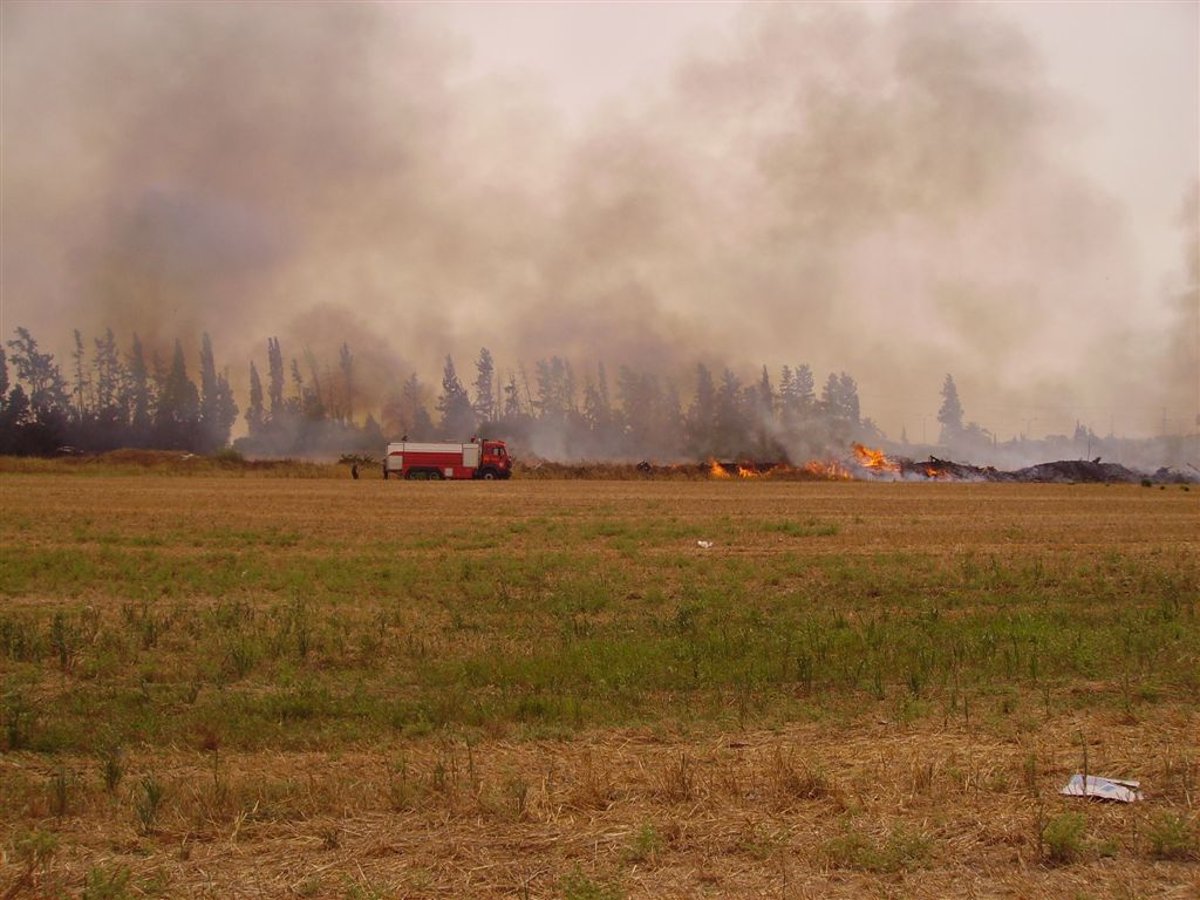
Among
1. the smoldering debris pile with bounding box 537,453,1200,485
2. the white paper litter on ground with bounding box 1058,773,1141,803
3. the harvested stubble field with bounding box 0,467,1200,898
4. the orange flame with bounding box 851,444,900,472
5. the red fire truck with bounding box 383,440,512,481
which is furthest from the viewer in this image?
the orange flame with bounding box 851,444,900,472

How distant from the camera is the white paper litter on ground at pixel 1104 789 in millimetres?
7317

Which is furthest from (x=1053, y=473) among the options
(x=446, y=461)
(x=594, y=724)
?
(x=594, y=724)

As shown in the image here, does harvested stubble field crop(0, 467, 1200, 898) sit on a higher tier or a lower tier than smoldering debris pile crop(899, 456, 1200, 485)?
lower

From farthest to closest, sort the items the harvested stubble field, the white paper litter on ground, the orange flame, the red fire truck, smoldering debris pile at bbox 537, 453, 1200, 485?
the orange flame, smoldering debris pile at bbox 537, 453, 1200, 485, the red fire truck, the white paper litter on ground, the harvested stubble field

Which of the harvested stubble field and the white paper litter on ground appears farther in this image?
the white paper litter on ground

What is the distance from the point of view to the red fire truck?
7500 cm

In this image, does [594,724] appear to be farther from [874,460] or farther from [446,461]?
[874,460]

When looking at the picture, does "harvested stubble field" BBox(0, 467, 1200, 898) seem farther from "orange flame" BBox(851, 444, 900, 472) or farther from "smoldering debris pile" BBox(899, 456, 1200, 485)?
"smoldering debris pile" BBox(899, 456, 1200, 485)

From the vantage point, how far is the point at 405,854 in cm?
646

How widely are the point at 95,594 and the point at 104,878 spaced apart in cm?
1358

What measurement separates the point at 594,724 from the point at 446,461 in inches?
2617

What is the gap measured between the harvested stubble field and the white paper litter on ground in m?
0.17

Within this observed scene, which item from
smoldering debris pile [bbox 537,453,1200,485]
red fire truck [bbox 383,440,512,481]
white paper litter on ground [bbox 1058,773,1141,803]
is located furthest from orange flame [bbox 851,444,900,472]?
white paper litter on ground [bbox 1058,773,1141,803]

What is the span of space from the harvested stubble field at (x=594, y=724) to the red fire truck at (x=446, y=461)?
168 ft
